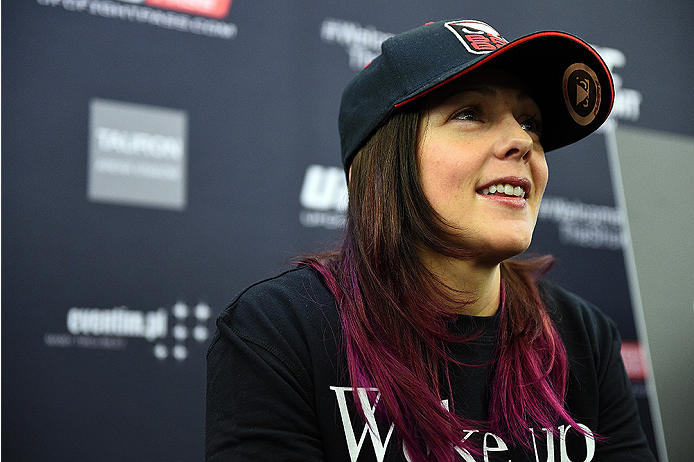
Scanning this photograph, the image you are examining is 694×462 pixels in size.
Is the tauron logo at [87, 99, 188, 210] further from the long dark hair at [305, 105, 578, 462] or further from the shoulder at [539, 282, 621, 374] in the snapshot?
the shoulder at [539, 282, 621, 374]

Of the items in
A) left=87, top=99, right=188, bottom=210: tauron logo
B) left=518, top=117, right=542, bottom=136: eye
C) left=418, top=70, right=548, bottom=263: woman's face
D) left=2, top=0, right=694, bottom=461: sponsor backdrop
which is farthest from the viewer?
left=87, top=99, right=188, bottom=210: tauron logo

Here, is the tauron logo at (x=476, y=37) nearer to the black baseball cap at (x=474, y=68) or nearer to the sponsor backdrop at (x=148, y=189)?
the black baseball cap at (x=474, y=68)

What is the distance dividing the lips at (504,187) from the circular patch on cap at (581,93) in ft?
0.56

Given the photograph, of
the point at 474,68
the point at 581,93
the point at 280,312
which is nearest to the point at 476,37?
the point at 474,68

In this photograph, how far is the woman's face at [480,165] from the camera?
2.64ft

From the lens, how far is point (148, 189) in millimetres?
1418

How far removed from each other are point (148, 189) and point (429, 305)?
822 mm

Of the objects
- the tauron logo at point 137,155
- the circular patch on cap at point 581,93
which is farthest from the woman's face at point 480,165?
the tauron logo at point 137,155

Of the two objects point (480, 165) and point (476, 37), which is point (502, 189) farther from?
point (476, 37)

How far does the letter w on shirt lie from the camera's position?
0.73 meters

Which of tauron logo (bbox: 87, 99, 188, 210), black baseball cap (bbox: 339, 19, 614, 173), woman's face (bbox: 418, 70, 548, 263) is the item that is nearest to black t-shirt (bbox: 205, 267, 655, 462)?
woman's face (bbox: 418, 70, 548, 263)

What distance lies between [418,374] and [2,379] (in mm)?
870

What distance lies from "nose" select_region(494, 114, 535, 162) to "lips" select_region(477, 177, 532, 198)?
0.03 m

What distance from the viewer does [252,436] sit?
0.69 m
